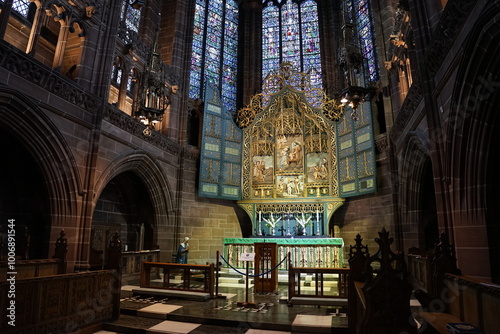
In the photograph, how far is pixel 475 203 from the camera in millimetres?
5559

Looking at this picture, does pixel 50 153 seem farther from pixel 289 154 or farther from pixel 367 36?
pixel 367 36

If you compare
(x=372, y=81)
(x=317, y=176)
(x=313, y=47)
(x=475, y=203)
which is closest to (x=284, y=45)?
(x=313, y=47)

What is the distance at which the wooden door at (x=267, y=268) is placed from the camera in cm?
852

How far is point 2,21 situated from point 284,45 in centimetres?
1406

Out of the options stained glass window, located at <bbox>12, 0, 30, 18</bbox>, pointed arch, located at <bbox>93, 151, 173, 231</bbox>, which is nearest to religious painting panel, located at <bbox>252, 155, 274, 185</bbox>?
pointed arch, located at <bbox>93, 151, 173, 231</bbox>

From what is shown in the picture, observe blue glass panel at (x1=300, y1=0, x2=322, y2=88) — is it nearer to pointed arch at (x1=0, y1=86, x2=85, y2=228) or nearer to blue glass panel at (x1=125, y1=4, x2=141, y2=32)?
blue glass panel at (x1=125, y1=4, x2=141, y2=32)

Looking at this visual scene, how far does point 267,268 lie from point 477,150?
5412mm

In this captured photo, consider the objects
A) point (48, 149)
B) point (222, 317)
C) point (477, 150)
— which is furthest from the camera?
point (48, 149)

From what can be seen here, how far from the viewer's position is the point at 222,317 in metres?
5.94

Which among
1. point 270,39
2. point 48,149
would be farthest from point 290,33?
point 48,149

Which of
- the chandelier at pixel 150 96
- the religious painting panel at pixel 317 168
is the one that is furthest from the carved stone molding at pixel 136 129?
the religious painting panel at pixel 317 168

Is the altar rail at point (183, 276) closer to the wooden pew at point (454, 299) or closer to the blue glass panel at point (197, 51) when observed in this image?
the wooden pew at point (454, 299)

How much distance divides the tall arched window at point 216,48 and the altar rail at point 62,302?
11.1m

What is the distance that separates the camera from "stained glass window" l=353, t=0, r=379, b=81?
47.6 feet
